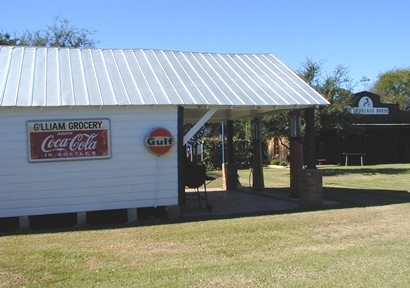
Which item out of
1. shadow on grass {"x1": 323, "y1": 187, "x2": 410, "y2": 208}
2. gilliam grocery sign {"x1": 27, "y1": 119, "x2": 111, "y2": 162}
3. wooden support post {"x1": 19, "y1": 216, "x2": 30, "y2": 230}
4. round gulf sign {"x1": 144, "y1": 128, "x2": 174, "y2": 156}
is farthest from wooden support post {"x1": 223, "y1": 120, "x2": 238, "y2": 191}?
wooden support post {"x1": 19, "y1": 216, "x2": 30, "y2": 230}

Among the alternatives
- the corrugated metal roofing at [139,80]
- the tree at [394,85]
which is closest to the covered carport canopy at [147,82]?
the corrugated metal roofing at [139,80]

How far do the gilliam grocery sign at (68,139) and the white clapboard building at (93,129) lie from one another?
0.8 inches

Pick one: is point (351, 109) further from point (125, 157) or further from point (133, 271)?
point (133, 271)

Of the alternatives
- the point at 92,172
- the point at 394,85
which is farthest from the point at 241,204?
the point at 394,85

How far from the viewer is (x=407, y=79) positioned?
6606cm

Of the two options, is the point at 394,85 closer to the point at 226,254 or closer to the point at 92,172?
the point at 92,172

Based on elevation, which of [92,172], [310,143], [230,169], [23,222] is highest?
[310,143]

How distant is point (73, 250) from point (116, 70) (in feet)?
19.4

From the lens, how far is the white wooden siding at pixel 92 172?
33.3 feet

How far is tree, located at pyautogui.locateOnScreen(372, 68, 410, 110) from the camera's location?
214 feet

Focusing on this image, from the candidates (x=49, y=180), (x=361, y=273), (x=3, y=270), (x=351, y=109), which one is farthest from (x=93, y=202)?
(x=351, y=109)

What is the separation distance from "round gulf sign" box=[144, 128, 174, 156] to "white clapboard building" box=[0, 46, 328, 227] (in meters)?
0.02

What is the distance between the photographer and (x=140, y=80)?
12047mm

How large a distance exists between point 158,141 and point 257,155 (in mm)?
6515
